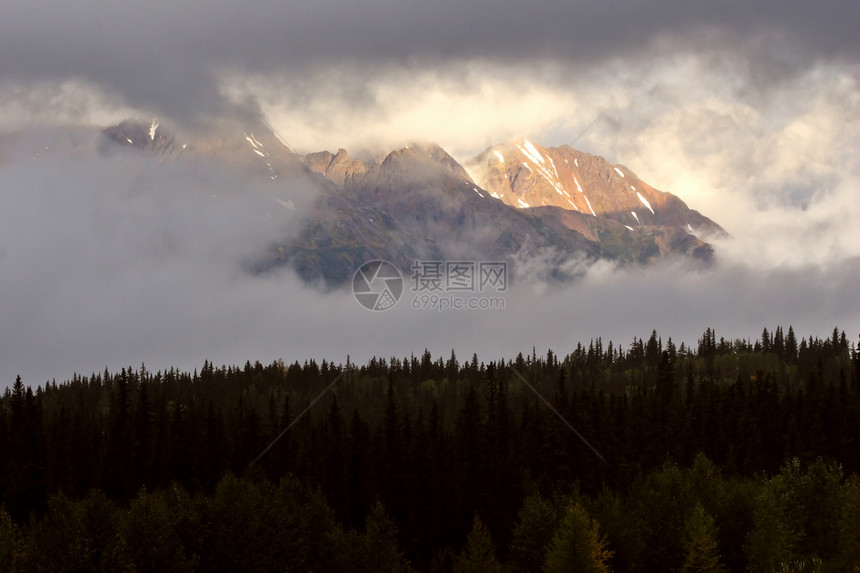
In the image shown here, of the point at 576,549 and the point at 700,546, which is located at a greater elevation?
the point at 576,549

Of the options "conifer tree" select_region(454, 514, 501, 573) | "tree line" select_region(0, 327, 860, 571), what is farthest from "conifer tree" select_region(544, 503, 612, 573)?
"conifer tree" select_region(454, 514, 501, 573)

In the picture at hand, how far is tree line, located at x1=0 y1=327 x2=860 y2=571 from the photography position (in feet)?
351

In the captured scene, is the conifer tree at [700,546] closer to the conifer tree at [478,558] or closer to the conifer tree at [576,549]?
the conifer tree at [576,549]

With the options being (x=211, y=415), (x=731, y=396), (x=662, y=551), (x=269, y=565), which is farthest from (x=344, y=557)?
(x=731, y=396)

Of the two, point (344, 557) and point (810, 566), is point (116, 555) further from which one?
point (810, 566)

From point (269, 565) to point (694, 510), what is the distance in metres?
42.5

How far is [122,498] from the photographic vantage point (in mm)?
159875

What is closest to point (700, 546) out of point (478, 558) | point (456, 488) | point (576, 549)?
point (576, 549)

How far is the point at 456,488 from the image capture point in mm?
152875

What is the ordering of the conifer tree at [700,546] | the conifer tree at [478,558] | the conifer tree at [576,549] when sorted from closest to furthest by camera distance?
the conifer tree at [576,549] < the conifer tree at [700,546] < the conifer tree at [478,558]

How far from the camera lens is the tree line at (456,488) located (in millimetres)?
107000

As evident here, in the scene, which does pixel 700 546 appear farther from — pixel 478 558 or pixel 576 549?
pixel 478 558

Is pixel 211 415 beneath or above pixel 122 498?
above

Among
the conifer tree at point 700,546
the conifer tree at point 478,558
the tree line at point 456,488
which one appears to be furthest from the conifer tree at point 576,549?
the conifer tree at point 700,546
